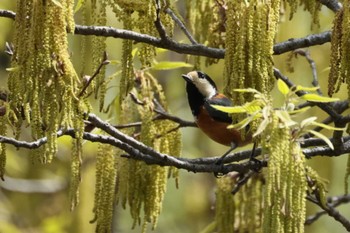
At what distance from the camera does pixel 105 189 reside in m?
3.49

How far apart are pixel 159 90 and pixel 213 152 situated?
3315 millimetres

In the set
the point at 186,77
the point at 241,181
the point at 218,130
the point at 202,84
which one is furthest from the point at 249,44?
the point at 202,84

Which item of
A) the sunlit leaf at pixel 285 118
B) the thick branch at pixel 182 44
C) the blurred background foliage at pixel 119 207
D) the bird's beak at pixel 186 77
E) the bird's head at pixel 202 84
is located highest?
the thick branch at pixel 182 44

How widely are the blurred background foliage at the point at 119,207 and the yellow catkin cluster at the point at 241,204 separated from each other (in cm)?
82

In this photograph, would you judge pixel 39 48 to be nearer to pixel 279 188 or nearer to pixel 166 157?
pixel 279 188

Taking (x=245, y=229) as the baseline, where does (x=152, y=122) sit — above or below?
above

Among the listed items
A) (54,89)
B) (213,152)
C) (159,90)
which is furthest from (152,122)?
(213,152)

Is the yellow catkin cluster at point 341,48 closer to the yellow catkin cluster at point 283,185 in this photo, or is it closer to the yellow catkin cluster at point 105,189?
the yellow catkin cluster at point 283,185

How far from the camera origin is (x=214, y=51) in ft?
11.2

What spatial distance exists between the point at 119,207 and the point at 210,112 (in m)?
1.56

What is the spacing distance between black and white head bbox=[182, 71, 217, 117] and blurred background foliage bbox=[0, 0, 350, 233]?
1.27 ft

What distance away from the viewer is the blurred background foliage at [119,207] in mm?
5578

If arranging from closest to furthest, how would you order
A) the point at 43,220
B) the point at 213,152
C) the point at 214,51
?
1. the point at 214,51
2. the point at 43,220
3. the point at 213,152

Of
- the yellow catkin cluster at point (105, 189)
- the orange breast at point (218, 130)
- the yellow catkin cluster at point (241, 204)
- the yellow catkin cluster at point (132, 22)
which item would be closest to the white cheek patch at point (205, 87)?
the orange breast at point (218, 130)
